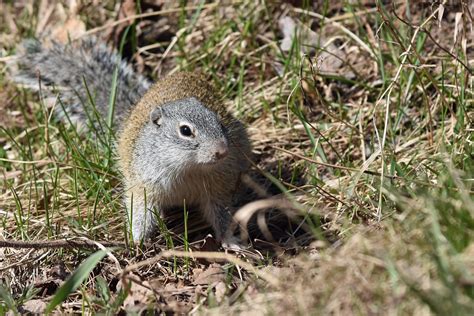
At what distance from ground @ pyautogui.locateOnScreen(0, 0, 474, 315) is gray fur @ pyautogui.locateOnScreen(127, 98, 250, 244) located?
0.59 ft

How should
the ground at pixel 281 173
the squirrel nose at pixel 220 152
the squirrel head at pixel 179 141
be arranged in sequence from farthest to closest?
the squirrel head at pixel 179 141 → the squirrel nose at pixel 220 152 → the ground at pixel 281 173

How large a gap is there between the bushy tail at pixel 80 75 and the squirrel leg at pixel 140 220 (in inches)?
47.5

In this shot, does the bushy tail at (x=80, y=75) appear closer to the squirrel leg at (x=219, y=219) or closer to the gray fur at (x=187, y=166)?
the gray fur at (x=187, y=166)

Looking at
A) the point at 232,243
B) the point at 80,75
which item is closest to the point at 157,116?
the point at 232,243

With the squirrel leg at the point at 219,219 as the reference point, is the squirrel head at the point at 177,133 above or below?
above

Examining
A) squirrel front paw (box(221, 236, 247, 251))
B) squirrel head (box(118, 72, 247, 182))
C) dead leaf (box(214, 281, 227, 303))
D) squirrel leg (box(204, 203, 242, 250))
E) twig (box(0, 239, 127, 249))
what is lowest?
squirrel front paw (box(221, 236, 247, 251))

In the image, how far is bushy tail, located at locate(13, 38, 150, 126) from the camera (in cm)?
628

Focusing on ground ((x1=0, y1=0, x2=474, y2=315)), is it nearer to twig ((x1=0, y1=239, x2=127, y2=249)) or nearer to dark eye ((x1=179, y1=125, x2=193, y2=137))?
twig ((x1=0, y1=239, x2=127, y2=249))

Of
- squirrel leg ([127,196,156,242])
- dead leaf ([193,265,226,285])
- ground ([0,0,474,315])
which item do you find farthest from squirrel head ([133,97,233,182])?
dead leaf ([193,265,226,285])

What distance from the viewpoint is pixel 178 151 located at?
4812 millimetres

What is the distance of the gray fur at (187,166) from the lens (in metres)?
4.75

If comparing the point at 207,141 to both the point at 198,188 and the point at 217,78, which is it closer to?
the point at 198,188

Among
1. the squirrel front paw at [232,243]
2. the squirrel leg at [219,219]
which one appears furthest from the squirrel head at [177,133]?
the squirrel front paw at [232,243]

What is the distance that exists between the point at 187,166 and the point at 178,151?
11 cm
